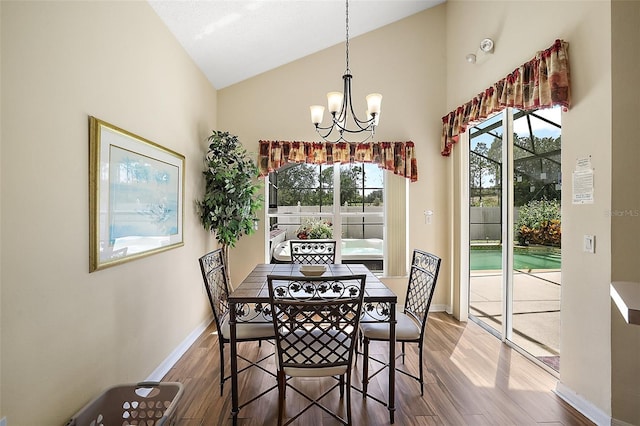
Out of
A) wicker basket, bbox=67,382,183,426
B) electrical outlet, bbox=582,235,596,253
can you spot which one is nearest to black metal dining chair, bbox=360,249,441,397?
electrical outlet, bbox=582,235,596,253

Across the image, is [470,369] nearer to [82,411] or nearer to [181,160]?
[82,411]

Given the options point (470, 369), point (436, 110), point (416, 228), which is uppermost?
point (436, 110)

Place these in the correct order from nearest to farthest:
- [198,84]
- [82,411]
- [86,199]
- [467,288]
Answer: [82,411] → [86,199] → [198,84] → [467,288]

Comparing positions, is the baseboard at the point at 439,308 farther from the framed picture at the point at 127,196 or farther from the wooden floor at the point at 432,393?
the framed picture at the point at 127,196

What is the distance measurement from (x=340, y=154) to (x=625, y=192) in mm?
2691

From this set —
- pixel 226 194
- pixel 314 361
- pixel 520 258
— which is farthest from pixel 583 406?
pixel 226 194

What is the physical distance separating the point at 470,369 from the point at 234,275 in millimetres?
2831

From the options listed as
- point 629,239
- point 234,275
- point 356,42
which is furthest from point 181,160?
point 629,239

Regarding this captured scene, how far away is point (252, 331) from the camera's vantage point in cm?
231

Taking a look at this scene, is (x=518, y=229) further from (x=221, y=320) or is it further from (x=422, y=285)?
(x=221, y=320)

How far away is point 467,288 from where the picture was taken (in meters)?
3.88

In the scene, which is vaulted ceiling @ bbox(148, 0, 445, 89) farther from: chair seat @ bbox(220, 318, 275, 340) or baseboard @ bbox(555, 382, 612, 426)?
baseboard @ bbox(555, 382, 612, 426)

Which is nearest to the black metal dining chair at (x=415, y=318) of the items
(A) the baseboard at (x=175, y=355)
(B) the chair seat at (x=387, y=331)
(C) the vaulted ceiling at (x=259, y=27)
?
(B) the chair seat at (x=387, y=331)

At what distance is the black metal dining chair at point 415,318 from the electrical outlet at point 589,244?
911 mm
